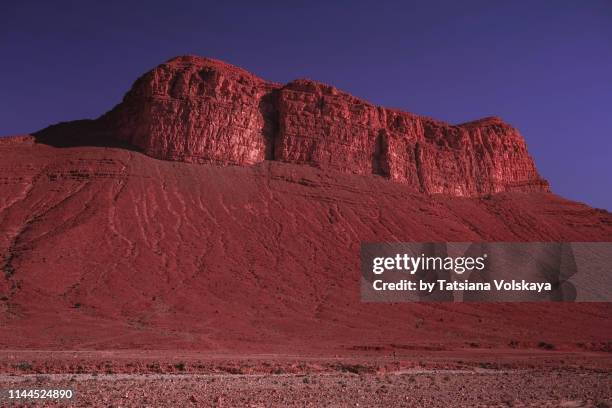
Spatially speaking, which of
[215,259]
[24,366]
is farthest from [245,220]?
[24,366]

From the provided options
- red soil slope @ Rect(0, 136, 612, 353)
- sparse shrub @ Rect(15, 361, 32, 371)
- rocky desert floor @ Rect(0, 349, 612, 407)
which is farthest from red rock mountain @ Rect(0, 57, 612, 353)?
sparse shrub @ Rect(15, 361, 32, 371)

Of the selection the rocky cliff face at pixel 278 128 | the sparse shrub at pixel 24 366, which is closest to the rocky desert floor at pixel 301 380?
the sparse shrub at pixel 24 366

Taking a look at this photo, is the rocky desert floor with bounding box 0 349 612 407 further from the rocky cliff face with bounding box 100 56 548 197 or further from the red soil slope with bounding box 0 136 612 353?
the rocky cliff face with bounding box 100 56 548 197

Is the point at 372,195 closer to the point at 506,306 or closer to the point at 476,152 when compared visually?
the point at 506,306

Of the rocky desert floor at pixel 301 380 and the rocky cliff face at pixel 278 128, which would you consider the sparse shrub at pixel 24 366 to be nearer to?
the rocky desert floor at pixel 301 380

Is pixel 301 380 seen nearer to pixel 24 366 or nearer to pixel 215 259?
pixel 24 366

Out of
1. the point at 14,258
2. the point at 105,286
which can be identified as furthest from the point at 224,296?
the point at 14,258

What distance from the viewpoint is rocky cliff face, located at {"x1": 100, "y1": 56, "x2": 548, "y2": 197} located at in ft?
215

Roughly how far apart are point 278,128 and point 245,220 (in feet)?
55.9

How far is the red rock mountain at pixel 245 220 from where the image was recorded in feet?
138

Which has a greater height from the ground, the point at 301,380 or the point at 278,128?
the point at 278,128

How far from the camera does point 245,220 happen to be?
58000 mm

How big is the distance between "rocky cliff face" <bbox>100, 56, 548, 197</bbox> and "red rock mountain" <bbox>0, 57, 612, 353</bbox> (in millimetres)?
190

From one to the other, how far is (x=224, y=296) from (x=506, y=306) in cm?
2553
